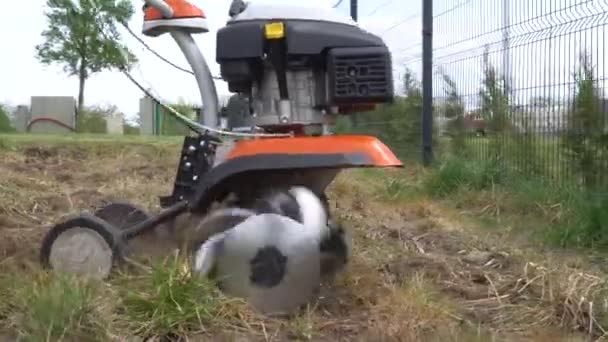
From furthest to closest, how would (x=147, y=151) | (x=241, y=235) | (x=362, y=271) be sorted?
(x=147, y=151)
(x=362, y=271)
(x=241, y=235)

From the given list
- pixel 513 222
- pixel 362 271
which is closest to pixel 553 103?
pixel 513 222

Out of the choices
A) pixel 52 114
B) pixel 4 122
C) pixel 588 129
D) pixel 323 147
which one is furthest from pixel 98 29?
pixel 52 114

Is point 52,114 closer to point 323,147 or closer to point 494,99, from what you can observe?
point 494,99

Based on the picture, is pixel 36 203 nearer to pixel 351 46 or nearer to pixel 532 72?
pixel 351 46

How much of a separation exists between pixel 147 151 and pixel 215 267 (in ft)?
25.7

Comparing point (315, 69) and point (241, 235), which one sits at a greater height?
point (315, 69)

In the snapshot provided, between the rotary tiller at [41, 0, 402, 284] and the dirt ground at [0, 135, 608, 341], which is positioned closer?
the dirt ground at [0, 135, 608, 341]

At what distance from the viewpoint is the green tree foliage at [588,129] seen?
5.58 m

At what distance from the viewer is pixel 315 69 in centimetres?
363

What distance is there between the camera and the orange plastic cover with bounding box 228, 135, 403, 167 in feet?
11.0

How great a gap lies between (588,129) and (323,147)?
9.05 feet

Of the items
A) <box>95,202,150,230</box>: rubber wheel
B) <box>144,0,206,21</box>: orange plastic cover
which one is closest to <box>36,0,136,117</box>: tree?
<box>144,0,206,21</box>: orange plastic cover

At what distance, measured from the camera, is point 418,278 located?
12.0ft

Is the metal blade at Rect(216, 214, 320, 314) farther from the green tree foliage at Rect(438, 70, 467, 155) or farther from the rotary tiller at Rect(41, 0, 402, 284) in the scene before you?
the green tree foliage at Rect(438, 70, 467, 155)
